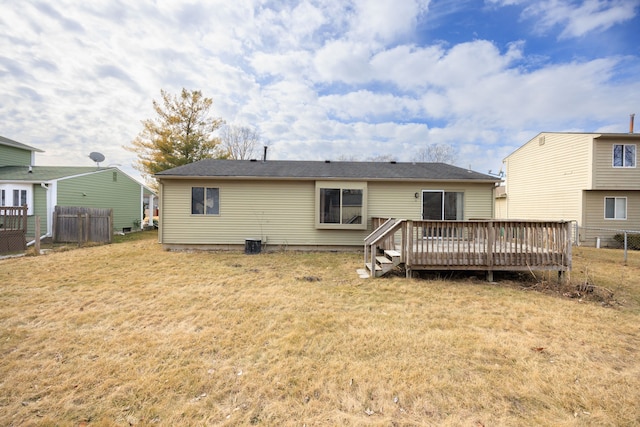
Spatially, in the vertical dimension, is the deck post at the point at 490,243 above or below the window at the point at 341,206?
below

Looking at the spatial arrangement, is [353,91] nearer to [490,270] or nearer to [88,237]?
[490,270]

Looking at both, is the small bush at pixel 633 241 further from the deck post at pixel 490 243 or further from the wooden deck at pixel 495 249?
the deck post at pixel 490 243

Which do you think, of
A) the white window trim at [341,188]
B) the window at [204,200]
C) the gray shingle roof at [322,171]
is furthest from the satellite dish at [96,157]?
the white window trim at [341,188]

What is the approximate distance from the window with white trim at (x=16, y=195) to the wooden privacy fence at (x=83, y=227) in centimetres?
195

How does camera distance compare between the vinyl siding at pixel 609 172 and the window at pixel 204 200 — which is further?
the vinyl siding at pixel 609 172

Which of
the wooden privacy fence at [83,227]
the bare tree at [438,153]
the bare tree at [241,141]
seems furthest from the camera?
the bare tree at [438,153]

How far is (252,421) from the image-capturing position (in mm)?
2006

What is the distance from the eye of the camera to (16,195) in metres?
12.1

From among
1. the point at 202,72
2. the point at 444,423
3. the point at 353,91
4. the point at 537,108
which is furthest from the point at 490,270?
the point at 537,108

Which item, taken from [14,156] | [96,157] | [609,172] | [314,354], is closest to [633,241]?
[609,172]

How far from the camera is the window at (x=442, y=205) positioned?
9.55 metres

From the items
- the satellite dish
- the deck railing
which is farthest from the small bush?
the satellite dish

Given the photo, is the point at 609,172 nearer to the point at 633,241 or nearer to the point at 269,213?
the point at 633,241

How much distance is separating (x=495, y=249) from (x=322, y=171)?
6141mm
